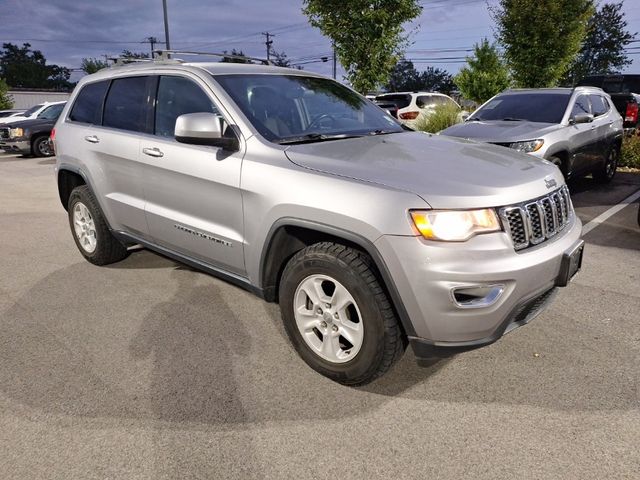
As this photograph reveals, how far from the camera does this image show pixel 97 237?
464cm

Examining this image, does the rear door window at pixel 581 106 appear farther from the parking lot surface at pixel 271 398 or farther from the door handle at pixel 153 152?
the door handle at pixel 153 152

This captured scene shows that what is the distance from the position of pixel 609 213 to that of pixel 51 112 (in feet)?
52.5

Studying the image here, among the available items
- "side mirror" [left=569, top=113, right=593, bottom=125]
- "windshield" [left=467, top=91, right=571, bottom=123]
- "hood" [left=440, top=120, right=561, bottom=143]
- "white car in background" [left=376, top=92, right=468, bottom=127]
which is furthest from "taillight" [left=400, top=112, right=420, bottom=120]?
"side mirror" [left=569, top=113, right=593, bottom=125]

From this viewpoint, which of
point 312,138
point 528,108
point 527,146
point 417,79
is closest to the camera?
point 312,138

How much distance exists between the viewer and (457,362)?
3107mm

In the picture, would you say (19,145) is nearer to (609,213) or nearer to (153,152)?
(153,152)

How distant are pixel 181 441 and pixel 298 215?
1.25 meters

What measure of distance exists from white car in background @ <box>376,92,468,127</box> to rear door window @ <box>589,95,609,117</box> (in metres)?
4.77

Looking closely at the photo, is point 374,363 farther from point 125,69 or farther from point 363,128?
point 125,69

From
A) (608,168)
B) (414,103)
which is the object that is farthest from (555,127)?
(414,103)

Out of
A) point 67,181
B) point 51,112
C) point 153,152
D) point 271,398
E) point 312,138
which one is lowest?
point 271,398

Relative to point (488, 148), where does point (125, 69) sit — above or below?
above

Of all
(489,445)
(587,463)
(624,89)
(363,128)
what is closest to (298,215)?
(363,128)

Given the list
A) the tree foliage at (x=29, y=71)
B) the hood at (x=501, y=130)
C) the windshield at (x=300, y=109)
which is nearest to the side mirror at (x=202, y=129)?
the windshield at (x=300, y=109)
